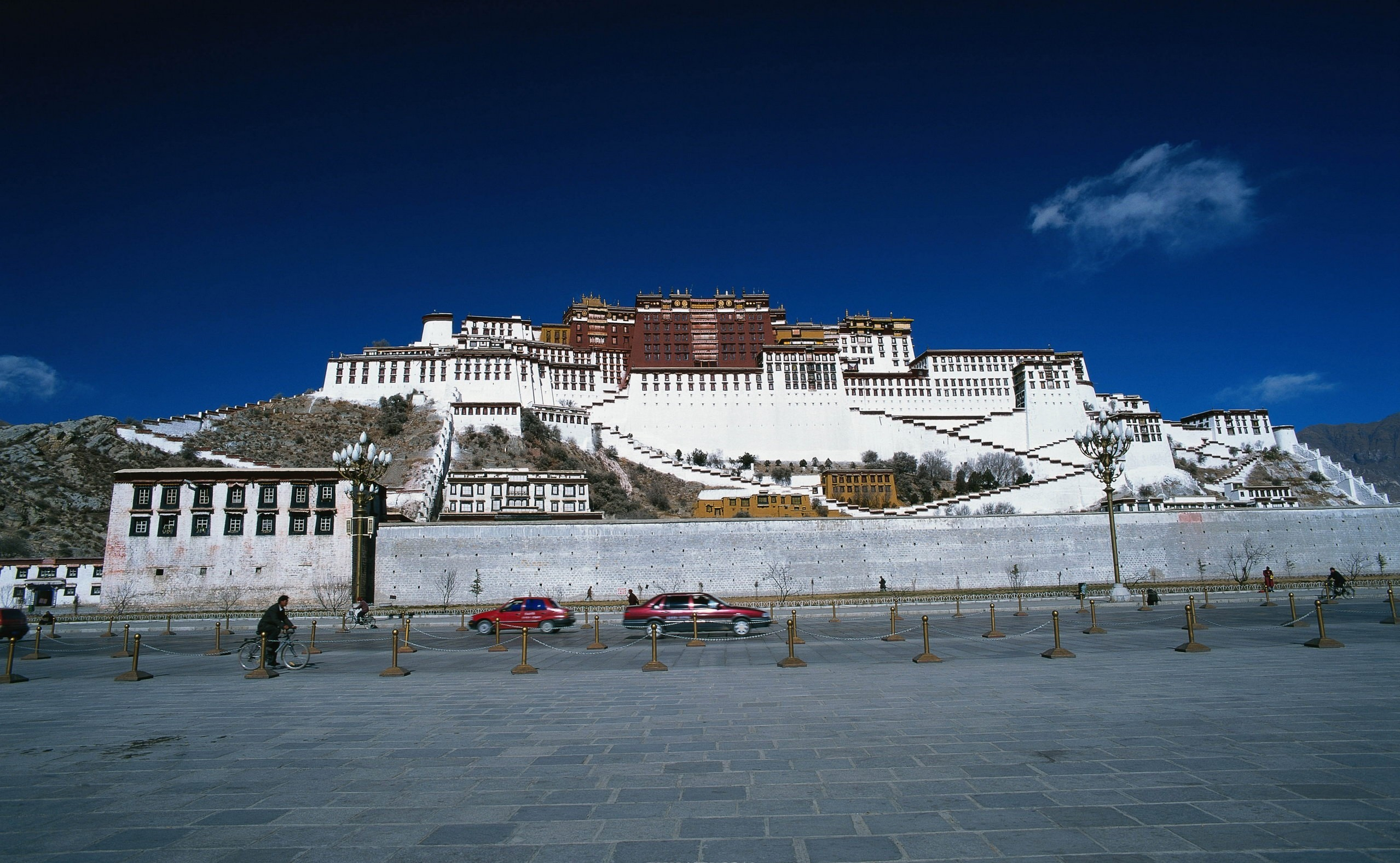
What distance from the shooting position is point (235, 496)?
121 ft

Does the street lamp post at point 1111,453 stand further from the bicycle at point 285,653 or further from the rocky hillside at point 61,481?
the rocky hillside at point 61,481

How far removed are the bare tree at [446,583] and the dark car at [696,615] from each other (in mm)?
17859

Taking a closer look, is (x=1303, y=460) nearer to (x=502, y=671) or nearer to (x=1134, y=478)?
(x=1134, y=478)

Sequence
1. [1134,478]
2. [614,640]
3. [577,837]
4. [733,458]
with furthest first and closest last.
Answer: [733,458] < [1134,478] < [614,640] < [577,837]

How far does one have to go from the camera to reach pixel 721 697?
9578 mm

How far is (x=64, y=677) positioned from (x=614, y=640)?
1103 cm

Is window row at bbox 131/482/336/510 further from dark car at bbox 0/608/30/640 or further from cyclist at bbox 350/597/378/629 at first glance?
dark car at bbox 0/608/30/640

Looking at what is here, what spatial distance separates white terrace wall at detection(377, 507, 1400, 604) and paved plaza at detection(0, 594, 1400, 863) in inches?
1007

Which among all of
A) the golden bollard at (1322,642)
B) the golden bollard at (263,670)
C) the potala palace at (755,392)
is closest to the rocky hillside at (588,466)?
the potala palace at (755,392)

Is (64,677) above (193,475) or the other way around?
the other way around

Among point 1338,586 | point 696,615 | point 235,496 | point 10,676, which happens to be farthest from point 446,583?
point 1338,586

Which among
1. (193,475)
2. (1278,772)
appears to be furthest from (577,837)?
(193,475)

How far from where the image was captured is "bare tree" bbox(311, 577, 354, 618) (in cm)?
3559

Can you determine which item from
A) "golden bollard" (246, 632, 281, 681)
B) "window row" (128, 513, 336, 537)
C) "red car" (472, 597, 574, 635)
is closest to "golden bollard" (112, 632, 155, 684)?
"golden bollard" (246, 632, 281, 681)
